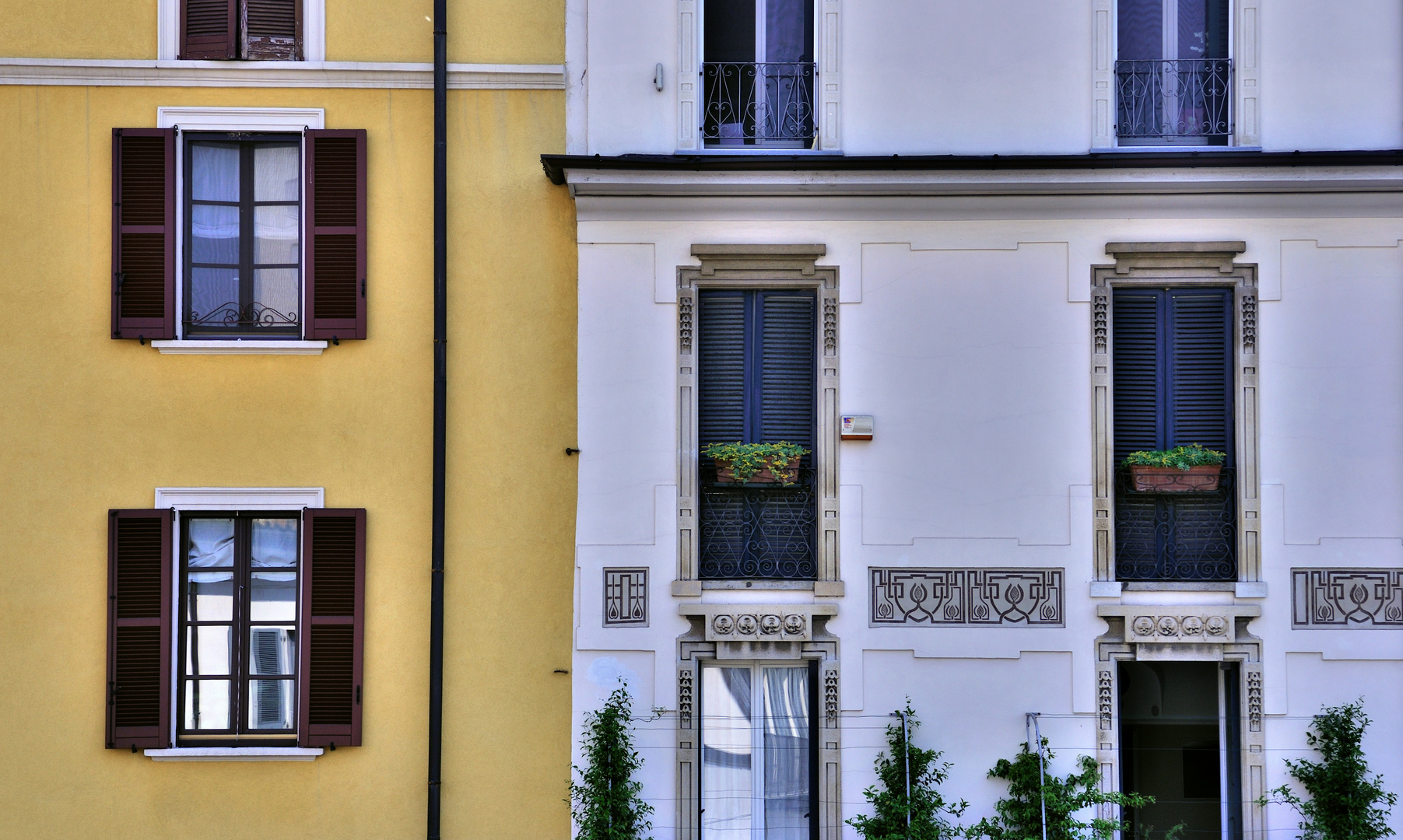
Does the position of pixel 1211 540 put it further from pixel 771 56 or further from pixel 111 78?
pixel 111 78

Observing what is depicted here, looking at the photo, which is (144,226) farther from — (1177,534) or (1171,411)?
(1177,534)

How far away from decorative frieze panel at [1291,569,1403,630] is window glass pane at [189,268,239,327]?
28.5 feet

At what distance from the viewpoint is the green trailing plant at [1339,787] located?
25.8 feet

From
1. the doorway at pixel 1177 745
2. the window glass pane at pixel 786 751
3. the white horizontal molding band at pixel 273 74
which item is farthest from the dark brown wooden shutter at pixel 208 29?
the doorway at pixel 1177 745

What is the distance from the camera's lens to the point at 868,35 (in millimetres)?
8406

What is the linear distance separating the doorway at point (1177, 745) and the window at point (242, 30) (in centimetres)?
846

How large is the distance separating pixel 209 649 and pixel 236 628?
0.27 meters

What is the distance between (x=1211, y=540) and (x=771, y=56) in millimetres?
5267

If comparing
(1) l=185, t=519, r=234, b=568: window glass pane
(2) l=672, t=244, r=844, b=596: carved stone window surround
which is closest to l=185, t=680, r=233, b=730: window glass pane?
(1) l=185, t=519, r=234, b=568: window glass pane

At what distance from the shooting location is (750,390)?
8547mm

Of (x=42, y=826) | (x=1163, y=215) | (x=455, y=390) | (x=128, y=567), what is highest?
(x=1163, y=215)

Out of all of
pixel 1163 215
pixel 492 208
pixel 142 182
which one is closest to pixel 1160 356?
pixel 1163 215

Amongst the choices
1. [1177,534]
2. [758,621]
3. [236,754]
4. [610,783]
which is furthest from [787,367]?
[236,754]

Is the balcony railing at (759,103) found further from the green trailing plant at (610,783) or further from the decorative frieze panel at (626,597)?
the green trailing plant at (610,783)
